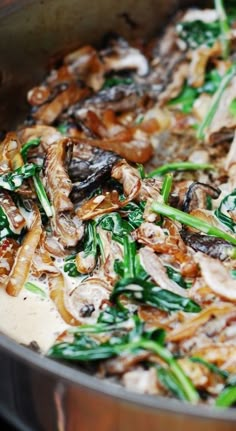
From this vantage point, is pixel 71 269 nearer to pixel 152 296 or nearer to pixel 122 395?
pixel 152 296

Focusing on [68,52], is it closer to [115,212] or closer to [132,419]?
[115,212]

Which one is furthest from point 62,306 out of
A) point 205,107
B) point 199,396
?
point 205,107

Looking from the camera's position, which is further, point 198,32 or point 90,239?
point 198,32

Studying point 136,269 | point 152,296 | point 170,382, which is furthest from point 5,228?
point 170,382

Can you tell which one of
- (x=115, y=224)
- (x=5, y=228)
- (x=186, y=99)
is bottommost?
(x=186, y=99)

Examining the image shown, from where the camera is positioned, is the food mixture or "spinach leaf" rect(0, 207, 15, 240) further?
"spinach leaf" rect(0, 207, 15, 240)

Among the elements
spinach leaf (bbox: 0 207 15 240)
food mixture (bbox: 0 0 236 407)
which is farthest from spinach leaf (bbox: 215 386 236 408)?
spinach leaf (bbox: 0 207 15 240)

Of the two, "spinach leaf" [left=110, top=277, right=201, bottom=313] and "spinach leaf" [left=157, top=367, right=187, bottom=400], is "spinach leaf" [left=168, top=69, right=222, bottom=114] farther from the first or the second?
"spinach leaf" [left=157, top=367, right=187, bottom=400]
